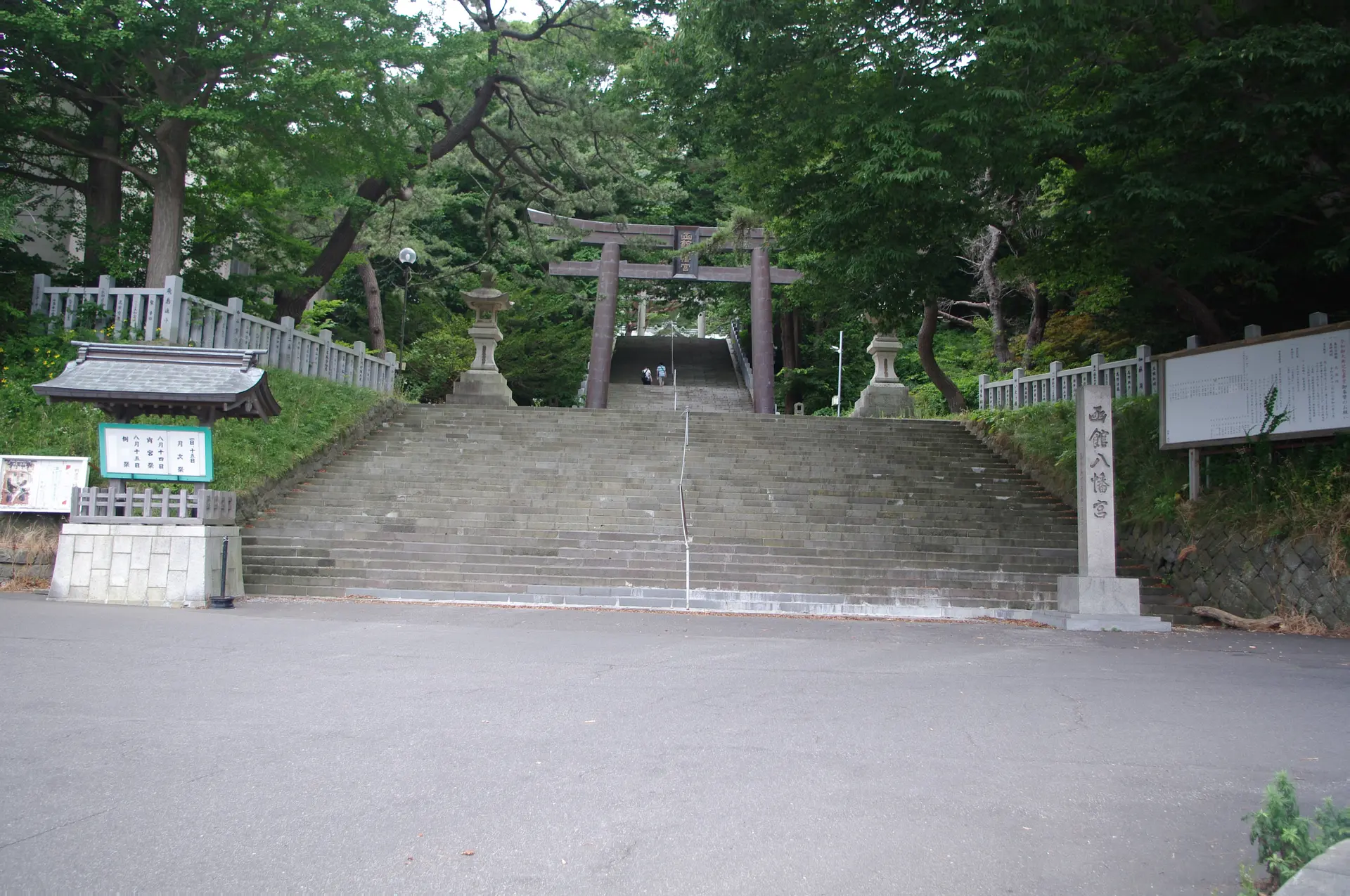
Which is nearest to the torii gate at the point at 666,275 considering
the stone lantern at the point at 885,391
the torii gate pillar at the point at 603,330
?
the torii gate pillar at the point at 603,330

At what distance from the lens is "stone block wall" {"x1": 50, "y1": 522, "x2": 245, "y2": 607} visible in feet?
32.8

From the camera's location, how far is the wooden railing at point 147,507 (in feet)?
33.5

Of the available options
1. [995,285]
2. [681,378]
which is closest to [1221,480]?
[995,285]

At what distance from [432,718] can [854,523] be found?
9656 mm

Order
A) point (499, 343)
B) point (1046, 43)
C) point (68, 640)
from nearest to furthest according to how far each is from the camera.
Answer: point (68, 640)
point (1046, 43)
point (499, 343)

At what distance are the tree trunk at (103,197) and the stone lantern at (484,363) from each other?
25.9 ft

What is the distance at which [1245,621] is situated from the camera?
10328 mm

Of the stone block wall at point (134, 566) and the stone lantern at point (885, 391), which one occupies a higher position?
the stone lantern at point (885, 391)

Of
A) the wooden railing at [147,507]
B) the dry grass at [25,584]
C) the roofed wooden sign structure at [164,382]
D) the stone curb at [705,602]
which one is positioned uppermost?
the roofed wooden sign structure at [164,382]

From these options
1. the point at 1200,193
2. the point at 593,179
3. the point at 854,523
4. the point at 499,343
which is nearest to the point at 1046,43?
the point at 1200,193

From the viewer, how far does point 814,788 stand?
402cm

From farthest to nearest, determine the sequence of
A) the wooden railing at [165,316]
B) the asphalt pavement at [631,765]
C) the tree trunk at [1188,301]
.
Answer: the wooden railing at [165,316]
the tree trunk at [1188,301]
the asphalt pavement at [631,765]

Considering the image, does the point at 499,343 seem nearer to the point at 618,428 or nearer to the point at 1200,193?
the point at 618,428

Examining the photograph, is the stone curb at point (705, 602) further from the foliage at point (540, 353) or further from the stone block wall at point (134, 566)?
the foliage at point (540, 353)
